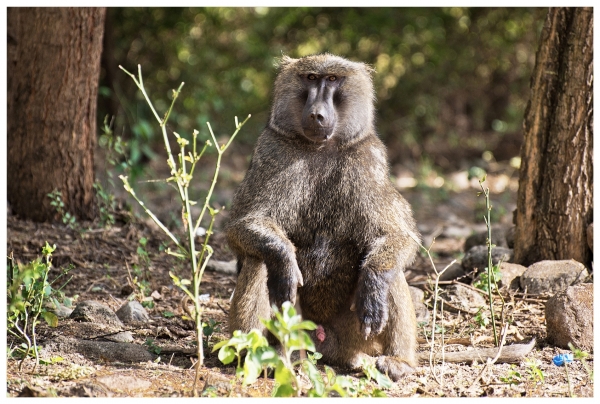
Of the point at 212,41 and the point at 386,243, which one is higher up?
the point at 212,41

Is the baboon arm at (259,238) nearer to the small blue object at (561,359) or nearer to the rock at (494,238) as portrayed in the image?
the small blue object at (561,359)

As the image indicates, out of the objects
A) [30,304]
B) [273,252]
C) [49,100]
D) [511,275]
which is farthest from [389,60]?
[30,304]

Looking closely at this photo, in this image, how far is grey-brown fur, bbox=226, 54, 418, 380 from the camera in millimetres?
3789

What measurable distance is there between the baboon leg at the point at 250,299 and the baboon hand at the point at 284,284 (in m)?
0.08

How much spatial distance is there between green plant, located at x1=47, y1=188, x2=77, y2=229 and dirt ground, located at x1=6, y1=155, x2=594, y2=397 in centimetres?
8

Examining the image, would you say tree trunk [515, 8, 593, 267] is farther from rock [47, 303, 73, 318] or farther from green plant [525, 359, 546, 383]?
rock [47, 303, 73, 318]

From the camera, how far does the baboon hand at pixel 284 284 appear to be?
3645 mm

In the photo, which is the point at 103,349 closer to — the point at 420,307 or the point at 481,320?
the point at 420,307

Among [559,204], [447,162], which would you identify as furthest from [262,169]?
[447,162]

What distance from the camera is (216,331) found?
14.0ft

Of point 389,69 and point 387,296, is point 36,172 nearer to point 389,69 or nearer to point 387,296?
point 387,296

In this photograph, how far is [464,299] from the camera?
15.7ft

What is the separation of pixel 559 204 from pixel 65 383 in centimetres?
315

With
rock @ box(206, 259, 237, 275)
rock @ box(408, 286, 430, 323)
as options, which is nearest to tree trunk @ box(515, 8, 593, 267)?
rock @ box(408, 286, 430, 323)
